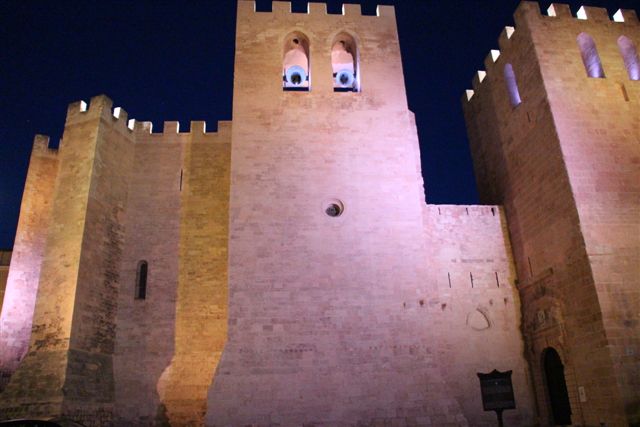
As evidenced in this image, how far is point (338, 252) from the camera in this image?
11.1 m

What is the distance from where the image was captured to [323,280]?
35.6 feet

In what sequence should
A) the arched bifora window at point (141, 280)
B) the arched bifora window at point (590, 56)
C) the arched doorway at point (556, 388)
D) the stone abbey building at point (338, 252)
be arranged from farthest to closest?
the arched bifora window at point (141, 280)
the arched bifora window at point (590, 56)
the arched doorway at point (556, 388)
the stone abbey building at point (338, 252)

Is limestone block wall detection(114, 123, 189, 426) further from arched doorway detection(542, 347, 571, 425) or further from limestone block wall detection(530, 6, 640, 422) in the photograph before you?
limestone block wall detection(530, 6, 640, 422)

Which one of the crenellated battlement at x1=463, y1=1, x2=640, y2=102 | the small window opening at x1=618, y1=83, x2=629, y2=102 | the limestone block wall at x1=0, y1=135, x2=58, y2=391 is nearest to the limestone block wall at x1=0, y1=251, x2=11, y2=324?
the limestone block wall at x1=0, y1=135, x2=58, y2=391

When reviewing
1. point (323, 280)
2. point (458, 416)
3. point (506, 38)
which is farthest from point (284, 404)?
point (506, 38)

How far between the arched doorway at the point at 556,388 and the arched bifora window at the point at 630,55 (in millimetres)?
6973

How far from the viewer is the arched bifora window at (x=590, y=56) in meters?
12.4

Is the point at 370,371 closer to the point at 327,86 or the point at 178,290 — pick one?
the point at 178,290

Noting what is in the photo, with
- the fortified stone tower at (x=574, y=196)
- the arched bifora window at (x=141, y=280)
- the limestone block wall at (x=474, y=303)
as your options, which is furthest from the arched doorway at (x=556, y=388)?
the arched bifora window at (x=141, y=280)

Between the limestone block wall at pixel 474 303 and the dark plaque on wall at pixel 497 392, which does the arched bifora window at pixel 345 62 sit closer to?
the limestone block wall at pixel 474 303

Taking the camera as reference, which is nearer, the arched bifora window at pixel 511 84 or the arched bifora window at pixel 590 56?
the arched bifora window at pixel 590 56

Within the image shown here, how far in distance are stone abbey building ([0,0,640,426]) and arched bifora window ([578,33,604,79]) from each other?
8cm

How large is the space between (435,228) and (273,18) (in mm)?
6856

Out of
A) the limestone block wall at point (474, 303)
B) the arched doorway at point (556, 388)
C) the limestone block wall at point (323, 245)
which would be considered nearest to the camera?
the limestone block wall at point (323, 245)
